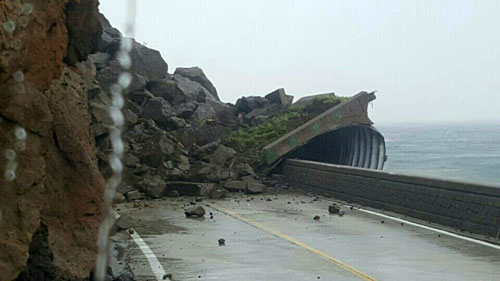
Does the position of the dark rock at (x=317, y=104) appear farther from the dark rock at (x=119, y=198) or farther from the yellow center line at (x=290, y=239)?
the dark rock at (x=119, y=198)

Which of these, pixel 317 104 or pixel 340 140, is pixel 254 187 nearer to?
pixel 317 104

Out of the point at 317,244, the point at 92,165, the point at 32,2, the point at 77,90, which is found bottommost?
the point at 317,244

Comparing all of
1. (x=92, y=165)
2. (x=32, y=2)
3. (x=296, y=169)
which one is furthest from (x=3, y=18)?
(x=296, y=169)

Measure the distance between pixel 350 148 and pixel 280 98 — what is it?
4.30 m

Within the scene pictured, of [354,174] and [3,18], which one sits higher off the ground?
[3,18]

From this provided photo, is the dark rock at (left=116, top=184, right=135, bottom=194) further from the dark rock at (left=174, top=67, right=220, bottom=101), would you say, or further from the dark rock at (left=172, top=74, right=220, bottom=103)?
the dark rock at (left=174, top=67, right=220, bottom=101)

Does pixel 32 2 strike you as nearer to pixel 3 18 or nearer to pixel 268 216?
pixel 3 18

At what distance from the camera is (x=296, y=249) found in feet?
38.3

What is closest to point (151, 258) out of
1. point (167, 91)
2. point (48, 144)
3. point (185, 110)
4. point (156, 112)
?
point (48, 144)

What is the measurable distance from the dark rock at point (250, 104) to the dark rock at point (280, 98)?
28 centimetres

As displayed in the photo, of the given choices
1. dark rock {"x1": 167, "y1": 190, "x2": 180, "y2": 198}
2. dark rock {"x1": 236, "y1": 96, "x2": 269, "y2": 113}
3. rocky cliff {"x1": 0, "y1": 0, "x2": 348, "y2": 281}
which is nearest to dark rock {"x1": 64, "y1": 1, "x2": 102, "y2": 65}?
rocky cliff {"x1": 0, "y1": 0, "x2": 348, "y2": 281}

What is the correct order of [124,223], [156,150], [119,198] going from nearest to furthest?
[124,223] → [119,198] → [156,150]

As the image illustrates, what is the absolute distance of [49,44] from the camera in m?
7.07

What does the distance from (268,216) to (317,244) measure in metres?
4.56
